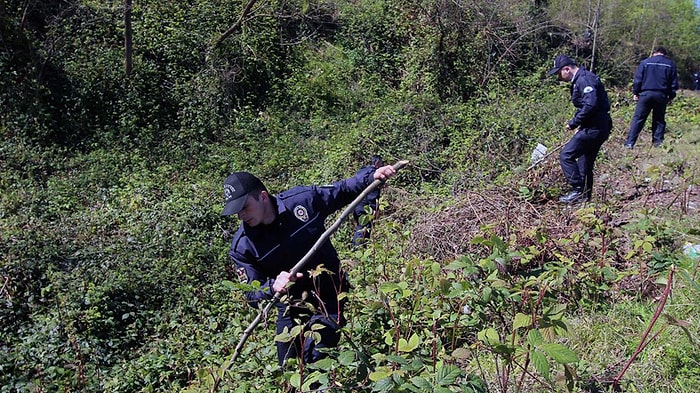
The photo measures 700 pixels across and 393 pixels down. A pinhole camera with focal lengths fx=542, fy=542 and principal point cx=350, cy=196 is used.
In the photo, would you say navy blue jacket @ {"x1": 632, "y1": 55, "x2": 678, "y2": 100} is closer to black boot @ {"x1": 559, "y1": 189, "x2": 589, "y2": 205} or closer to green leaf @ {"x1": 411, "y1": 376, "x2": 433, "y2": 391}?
black boot @ {"x1": 559, "y1": 189, "x2": 589, "y2": 205}

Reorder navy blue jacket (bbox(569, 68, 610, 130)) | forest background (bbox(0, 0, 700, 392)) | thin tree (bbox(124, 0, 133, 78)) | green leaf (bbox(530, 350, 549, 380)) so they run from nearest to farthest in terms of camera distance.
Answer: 1. green leaf (bbox(530, 350, 549, 380))
2. forest background (bbox(0, 0, 700, 392))
3. navy blue jacket (bbox(569, 68, 610, 130))
4. thin tree (bbox(124, 0, 133, 78))

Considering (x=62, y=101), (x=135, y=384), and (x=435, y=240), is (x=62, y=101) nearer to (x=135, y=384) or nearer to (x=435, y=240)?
(x=135, y=384)

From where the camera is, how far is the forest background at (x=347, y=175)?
2699 mm

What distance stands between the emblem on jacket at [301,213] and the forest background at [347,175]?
0.53 m

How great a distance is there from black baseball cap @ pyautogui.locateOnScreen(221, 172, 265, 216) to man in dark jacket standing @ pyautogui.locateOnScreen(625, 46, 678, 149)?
627 cm

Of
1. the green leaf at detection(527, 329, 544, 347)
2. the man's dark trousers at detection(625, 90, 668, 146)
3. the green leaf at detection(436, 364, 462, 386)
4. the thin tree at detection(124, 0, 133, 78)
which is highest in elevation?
the thin tree at detection(124, 0, 133, 78)

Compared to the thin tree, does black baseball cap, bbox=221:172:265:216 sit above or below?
below

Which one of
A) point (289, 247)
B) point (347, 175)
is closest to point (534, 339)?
point (289, 247)

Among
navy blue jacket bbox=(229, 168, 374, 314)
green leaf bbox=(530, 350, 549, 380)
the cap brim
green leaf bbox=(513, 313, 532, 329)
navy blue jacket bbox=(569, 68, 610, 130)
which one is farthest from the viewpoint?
navy blue jacket bbox=(569, 68, 610, 130)

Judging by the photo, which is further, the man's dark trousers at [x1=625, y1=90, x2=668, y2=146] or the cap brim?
the man's dark trousers at [x1=625, y1=90, x2=668, y2=146]

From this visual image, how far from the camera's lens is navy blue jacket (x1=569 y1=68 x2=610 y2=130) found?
537cm

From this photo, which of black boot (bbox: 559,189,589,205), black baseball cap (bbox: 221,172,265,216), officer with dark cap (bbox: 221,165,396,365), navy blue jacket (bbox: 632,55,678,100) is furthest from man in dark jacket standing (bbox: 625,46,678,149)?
black baseball cap (bbox: 221,172,265,216)

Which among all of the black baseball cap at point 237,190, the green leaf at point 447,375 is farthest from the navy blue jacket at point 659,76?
the green leaf at point 447,375

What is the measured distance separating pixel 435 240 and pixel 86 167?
19.4ft
